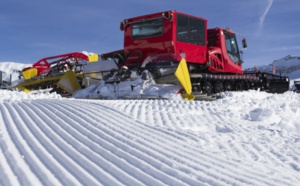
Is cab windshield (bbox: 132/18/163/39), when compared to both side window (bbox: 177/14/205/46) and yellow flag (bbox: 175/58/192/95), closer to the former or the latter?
side window (bbox: 177/14/205/46)

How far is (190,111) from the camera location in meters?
6.74

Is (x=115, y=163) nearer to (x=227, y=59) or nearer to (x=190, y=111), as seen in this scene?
(x=190, y=111)

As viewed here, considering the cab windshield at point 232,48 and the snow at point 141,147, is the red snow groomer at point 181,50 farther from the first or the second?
the snow at point 141,147

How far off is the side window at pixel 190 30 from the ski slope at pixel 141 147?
4.06m

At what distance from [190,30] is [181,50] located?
763 millimetres

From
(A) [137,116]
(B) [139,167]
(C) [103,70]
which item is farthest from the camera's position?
(C) [103,70]

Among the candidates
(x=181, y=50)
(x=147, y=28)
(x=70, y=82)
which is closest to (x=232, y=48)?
(x=181, y=50)

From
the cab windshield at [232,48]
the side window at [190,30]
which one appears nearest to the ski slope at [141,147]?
the side window at [190,30]

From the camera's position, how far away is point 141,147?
160 inches

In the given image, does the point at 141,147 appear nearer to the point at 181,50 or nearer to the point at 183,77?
the point at 183,77

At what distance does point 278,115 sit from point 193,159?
3639 millimetres

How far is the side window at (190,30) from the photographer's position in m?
10.1

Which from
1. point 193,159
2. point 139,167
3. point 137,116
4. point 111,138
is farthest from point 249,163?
point 137,116

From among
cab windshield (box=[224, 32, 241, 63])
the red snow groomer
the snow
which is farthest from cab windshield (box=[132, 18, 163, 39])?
the snow
